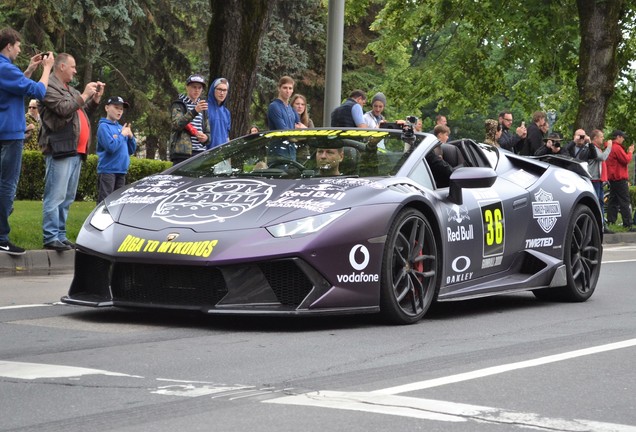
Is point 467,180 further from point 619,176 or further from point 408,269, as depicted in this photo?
point 619,176

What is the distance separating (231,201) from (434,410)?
307 cm

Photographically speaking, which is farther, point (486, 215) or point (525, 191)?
point (525, 191)

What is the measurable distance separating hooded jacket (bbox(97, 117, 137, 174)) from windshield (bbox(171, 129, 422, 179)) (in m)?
4.92

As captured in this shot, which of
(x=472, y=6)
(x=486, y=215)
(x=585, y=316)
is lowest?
(x=585, y=316)

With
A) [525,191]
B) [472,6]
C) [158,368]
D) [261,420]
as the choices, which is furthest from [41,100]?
[472,6]

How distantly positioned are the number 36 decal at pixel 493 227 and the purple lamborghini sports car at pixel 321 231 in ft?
0.04

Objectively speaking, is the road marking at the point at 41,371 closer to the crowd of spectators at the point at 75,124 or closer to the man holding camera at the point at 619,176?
the crowd of spectators at the point at 75,124

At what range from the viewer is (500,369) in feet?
20.8

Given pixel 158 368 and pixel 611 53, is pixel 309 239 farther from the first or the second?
pixel 611 53

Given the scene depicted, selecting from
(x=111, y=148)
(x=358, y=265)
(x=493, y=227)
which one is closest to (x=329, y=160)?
(x=358, y=265)

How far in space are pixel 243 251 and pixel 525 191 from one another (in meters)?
3.22

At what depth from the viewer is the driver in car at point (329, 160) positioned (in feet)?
27.8

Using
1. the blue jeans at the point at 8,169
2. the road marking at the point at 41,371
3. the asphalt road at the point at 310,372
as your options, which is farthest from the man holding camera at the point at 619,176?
the road marking at the point at 41,371

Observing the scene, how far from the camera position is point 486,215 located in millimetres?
9180
